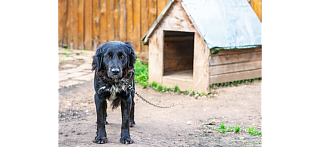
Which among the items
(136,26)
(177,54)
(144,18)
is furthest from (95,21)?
(177,54)

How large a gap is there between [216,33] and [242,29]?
883 mm

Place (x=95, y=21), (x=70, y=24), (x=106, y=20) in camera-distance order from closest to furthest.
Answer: (x=106, y=20) → (x=95, y=21) → (x=70, y=24)

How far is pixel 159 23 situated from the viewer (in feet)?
24.1

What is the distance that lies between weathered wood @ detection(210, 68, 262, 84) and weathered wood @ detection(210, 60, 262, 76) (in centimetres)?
7

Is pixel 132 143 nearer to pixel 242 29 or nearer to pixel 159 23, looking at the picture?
pixel 159 23

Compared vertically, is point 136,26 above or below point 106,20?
below

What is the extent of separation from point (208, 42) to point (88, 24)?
5880 millimetres

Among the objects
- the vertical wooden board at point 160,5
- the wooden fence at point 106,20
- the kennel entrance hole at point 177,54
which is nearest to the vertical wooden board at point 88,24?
the wooden fence at point 106,20

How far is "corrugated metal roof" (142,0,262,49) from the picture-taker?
22.4 feet

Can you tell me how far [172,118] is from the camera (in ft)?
18.3

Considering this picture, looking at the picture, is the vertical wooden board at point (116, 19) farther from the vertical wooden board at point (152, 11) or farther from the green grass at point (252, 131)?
the green grass at point (252, 131)

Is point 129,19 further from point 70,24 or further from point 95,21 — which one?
point 70,24

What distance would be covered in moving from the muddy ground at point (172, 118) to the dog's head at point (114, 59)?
33.4 inches
